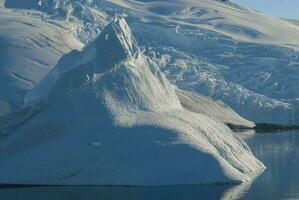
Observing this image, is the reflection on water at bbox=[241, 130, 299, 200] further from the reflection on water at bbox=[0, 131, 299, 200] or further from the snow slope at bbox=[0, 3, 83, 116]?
the snow slope at bbox=[0, 3, 83, 116]

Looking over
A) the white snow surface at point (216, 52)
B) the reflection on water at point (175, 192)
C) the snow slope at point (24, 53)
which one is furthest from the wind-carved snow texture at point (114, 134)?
the white snow surface at point (216, 52)

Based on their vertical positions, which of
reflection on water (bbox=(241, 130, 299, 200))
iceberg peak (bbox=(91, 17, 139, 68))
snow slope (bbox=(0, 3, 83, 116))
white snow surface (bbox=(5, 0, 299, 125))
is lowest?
white snow surface (bbox=(5, 0, 299, 125))

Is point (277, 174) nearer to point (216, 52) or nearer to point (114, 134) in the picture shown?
point (114, 134)

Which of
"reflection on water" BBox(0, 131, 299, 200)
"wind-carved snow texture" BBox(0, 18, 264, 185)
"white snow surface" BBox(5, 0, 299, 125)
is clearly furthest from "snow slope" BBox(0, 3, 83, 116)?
"reflection on water" BBox(0, 131, 299, 200)

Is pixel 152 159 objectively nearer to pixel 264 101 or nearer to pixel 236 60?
pixel 264 101

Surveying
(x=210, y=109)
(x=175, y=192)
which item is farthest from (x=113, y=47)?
(x=210, y=109)

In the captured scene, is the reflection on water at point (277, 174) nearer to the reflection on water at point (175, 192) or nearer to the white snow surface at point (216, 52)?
the reflection on water at point (175, 192)
